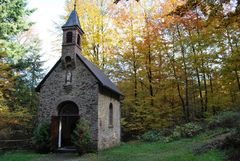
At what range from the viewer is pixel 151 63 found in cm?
2253

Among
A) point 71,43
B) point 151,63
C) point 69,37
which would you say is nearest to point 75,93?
point 71,43

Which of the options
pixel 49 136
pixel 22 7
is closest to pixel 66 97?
pixel 49 136

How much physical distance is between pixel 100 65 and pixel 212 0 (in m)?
17.3

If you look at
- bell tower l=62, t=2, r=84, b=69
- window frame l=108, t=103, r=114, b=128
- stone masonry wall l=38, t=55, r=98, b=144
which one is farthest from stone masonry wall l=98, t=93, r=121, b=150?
bell tower l=62, t=2, r=84, b=69

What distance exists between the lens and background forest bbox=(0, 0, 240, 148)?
730 inches

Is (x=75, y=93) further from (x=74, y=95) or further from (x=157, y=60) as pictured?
(x=157, y=60)

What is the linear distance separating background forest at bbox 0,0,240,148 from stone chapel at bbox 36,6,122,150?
2.75 m

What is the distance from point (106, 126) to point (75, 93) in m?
3.11

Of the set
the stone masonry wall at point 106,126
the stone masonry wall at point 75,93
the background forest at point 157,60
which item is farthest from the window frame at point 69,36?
the background forest at point 157,60

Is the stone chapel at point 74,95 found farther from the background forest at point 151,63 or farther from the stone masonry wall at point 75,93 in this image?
the background forest at point 151,63

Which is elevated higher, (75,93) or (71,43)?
(71,43)

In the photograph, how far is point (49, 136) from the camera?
14.7 m

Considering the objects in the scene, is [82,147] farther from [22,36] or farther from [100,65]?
[22,36]

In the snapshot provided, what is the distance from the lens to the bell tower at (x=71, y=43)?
51.7 feet
